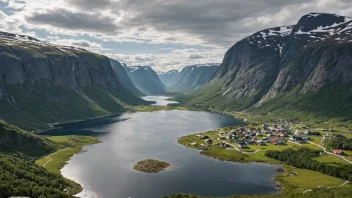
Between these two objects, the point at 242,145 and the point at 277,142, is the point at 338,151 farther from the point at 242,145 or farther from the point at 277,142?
the point at 242,145

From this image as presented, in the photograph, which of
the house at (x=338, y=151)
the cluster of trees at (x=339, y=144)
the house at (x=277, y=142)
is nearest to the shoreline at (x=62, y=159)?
the house at (x=277, y=142)

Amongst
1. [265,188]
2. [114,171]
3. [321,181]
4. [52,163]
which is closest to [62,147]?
[52,163]

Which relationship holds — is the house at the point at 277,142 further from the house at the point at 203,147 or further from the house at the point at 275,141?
the house at the point at 203,147

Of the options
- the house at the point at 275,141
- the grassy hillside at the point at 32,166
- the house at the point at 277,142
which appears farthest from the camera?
the house at the point at 275,141

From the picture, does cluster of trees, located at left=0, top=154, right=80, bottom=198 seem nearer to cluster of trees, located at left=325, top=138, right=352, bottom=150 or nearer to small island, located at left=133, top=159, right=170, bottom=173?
small island, located at left=133, top=159, right=170, bottom=173

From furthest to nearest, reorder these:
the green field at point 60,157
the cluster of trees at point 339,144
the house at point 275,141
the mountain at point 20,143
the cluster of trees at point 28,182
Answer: the house at point 275,141 → the cluster of trees at point 339,144 → the mountain at point 20,143 → the green field at point 60,157 → the cluster of trees at point 28,182

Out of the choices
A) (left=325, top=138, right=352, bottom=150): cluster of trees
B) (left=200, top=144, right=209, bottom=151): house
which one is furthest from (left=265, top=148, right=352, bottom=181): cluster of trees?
(left=200, top=144, right=209, bottom=151): house

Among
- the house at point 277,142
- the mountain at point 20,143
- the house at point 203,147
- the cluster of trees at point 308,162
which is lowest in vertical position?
the house at point 203,147
